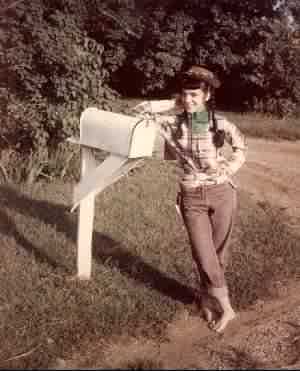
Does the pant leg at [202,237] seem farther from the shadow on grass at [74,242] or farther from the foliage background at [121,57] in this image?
the foliage background at [121,57]

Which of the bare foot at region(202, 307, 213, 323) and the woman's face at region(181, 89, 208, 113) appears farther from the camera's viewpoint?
the bare foot at region(202, 307, 213, 323)

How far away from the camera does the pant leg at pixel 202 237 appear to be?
3.81m

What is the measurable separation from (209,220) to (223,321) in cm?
72

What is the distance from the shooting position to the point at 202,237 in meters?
3.86

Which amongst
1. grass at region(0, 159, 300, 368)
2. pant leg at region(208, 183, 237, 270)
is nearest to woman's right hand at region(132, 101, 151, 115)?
pant leg at region(208, 183, 237, 270)

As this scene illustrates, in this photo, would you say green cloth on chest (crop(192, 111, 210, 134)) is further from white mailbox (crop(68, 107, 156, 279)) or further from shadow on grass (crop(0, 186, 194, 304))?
shadow on grass (crop(0, 186, 194, 304))

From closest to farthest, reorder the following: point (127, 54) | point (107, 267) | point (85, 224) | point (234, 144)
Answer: point (234, 144) < point (85, 224) < point (107, 267) < point (127, 54)

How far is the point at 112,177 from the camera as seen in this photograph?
12.7ft

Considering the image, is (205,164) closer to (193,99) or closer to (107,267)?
(193,99)

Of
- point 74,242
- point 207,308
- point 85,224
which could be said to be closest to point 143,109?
point 85,224

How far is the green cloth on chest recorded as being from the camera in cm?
362

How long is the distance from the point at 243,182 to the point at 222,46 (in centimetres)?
1250

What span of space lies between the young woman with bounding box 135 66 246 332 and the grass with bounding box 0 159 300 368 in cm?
54

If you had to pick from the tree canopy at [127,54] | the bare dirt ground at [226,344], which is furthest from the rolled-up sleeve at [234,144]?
the tree canopy at [127,54]
